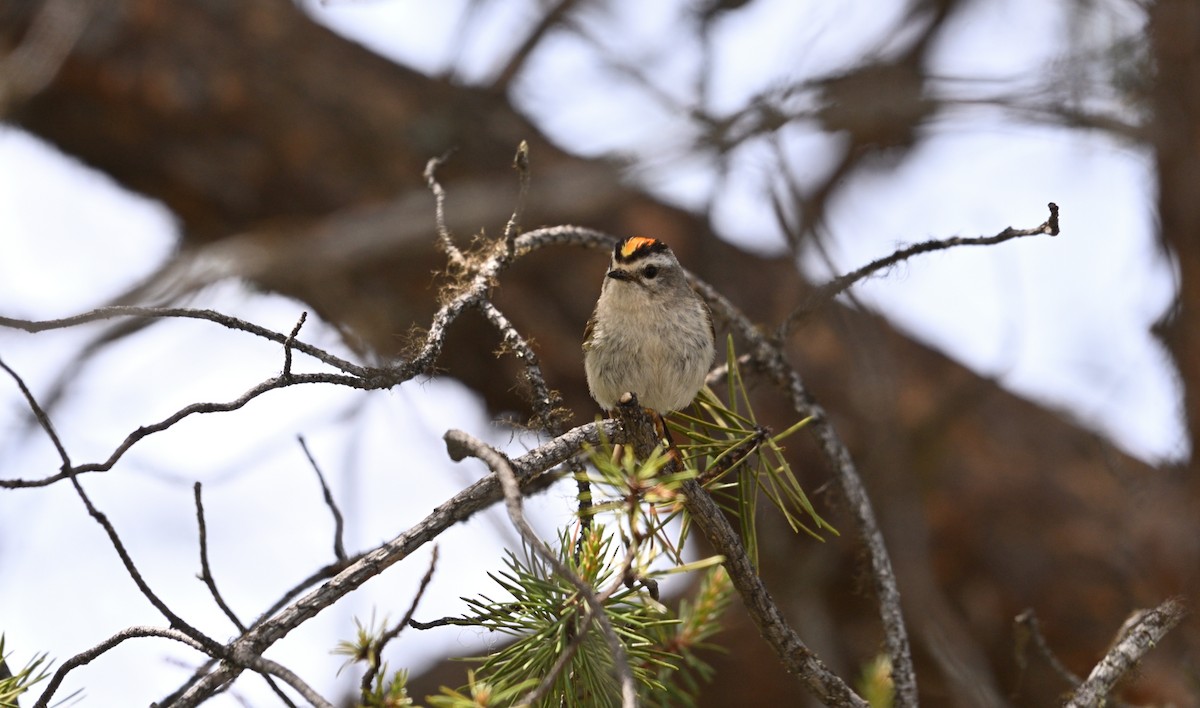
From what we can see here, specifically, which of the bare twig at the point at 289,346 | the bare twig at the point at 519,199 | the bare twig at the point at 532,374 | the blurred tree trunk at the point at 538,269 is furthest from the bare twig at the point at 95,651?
the blurred tree trunk at the point at 538,269

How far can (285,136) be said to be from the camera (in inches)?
197

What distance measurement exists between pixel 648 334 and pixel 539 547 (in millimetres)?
1495

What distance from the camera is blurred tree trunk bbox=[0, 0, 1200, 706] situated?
15.4 feet

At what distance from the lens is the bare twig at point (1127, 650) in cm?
198

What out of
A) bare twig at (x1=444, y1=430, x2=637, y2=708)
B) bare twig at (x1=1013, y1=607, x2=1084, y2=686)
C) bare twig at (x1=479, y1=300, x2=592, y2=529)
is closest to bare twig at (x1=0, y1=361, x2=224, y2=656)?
bare twig at (x1=444, y1=430, x2=637, y2=708)

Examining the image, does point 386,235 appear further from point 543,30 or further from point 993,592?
point 993,592

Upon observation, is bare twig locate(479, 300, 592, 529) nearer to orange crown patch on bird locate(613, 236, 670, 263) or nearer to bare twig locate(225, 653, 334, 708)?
bare twig locate(225, 653, 334, 708)

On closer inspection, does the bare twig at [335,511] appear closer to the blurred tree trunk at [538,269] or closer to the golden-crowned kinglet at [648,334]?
the golden-crowned kinglet at [648,334]

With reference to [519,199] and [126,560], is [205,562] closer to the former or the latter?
[126,560]

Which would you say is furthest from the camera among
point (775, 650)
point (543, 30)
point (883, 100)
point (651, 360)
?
point (543, 30)

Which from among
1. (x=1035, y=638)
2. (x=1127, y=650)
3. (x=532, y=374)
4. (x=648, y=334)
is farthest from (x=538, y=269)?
(x=1127, y=650)

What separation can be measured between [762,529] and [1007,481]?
1.26m

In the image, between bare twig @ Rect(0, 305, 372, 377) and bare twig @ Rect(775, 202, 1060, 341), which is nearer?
bare twig @ Rect(0, 305, 372, 377)

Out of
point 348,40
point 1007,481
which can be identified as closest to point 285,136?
point 348,40
